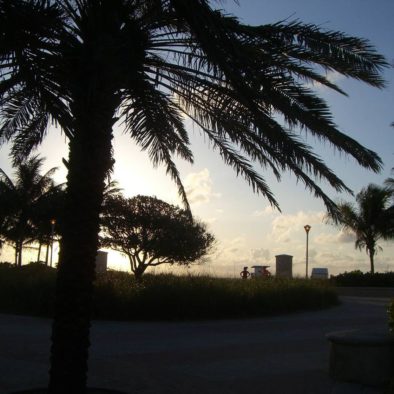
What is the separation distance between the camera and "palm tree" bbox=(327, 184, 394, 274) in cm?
3612

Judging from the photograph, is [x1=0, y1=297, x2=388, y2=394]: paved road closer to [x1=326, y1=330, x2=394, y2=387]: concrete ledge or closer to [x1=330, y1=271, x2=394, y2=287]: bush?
[x1=326, y1=330, x2=394, y2=387]: concrete ledge

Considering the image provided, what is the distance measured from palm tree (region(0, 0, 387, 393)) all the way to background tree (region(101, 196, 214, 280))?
22875 millimetres

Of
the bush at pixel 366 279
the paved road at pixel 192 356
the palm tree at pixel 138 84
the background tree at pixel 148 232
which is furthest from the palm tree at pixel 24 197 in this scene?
the palm tree at pixel 138 84

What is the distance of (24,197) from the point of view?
39.2m

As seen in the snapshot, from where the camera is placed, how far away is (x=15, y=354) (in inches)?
387

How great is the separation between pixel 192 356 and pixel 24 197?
31.3 m

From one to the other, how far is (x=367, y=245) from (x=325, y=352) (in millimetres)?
→ 27380

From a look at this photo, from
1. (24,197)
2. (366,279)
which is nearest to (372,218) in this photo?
(366,279)

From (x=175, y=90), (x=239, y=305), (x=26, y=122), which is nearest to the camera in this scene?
(x=175, y=90)

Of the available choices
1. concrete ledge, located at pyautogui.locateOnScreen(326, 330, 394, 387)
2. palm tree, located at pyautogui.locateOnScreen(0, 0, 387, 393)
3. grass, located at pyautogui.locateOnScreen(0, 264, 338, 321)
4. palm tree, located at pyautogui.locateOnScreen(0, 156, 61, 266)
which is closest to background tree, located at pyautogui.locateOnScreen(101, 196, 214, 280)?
palm tree, located at pyautogui.locateOnScreen(0, 156, 61, 266)

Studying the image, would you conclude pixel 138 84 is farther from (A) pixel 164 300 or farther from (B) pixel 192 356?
(A) pixel 164 300

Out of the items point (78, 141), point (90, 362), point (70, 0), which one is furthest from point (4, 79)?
point (90, 362)

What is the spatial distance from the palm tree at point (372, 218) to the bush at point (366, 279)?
307cm

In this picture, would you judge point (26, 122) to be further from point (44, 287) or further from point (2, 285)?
point (2, 285)
